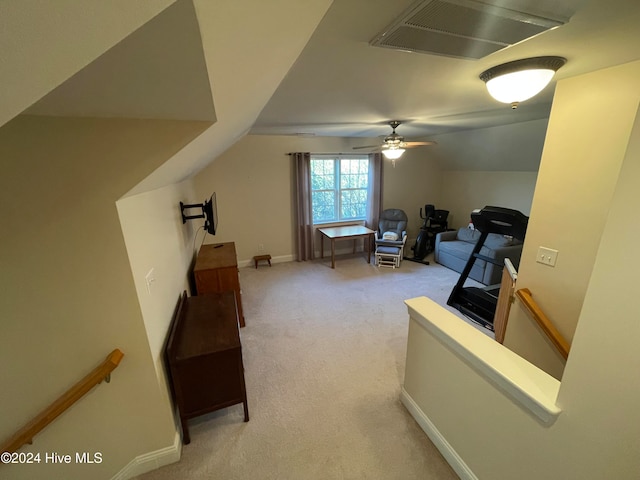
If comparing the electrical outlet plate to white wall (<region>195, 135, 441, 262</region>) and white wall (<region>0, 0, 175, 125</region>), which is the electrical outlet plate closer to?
white wall (<region>0, 0, 175, 125</region>)

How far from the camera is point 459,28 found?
3.43ft

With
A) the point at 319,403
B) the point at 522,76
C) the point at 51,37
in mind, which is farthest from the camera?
the point at 319,403

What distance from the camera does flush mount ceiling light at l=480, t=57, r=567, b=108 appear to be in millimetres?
1457

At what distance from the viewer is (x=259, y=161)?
4531mm

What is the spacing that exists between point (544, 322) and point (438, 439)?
114 centimetres

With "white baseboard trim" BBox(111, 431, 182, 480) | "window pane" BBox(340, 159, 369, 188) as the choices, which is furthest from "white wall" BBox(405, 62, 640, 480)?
"window pane" BBox(340, 159, 369, 188)

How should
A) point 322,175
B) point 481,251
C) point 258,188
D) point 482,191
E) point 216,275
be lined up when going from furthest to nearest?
point 482,191 → point 322,175 → point 258,188 → point 481,251 → point 216,275

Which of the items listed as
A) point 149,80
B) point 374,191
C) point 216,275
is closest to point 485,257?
point 374,191

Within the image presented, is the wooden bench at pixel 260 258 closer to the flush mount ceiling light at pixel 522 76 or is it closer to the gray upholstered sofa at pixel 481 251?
the gray upholstered sofa at pixel 481 251

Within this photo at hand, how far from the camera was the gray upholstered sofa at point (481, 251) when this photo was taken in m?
3.97

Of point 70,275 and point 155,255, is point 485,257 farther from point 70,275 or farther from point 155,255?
→ point 70,275

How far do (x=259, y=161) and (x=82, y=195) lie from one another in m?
3.56

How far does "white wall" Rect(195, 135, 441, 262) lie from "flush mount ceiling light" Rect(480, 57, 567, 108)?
3473 mm

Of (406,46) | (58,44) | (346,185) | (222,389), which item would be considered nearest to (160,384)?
(222,389)
